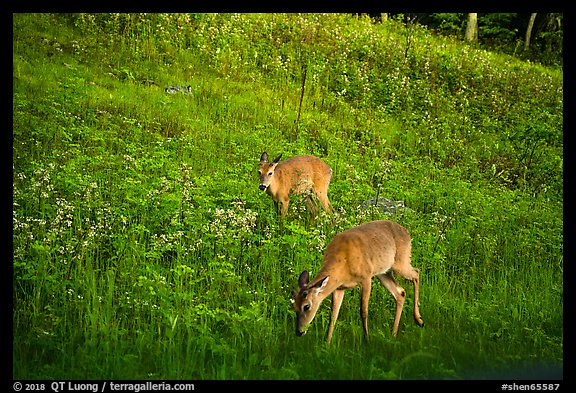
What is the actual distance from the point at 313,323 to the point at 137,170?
5219mm

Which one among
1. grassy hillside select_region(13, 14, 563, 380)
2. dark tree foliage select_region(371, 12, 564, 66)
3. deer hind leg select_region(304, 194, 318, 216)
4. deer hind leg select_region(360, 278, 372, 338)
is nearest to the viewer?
grassy hillside select_region(13, 14, 563, 380)

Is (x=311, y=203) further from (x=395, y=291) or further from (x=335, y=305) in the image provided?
(x=335, y=305)

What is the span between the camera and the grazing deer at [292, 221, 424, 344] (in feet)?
22.4

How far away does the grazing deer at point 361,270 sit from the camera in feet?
22.4

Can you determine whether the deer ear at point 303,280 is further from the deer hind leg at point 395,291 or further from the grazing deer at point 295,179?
the grazing deer at point 295,179

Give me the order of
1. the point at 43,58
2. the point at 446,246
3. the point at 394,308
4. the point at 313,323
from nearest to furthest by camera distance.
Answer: the point at 313,323 → the point at 394,308 → the point at 446,246 → the point at 43,58

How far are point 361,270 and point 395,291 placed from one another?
820mm

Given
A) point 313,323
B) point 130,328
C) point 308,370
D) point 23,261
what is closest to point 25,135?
point 23,261

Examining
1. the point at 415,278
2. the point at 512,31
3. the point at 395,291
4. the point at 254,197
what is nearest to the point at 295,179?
the point at 254,197

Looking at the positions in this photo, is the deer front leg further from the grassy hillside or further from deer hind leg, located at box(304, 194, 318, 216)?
deer hind leg, located at box(304, 194, 318, 216)

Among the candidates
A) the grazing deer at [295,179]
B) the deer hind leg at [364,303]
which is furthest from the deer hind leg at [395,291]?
the grazing deer at [295,179]

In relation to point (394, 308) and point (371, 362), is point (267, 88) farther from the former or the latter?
point (371, 362)

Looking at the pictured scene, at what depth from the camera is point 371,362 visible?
6.15 meters
